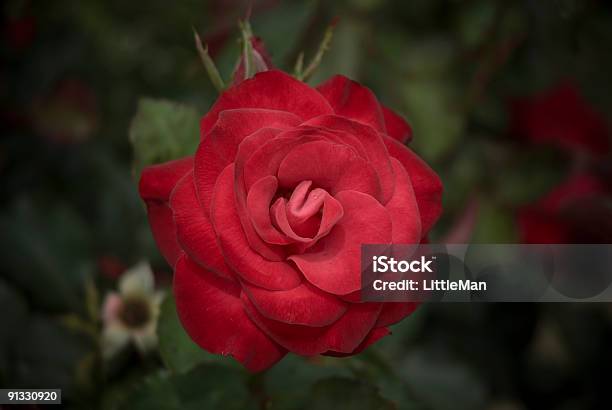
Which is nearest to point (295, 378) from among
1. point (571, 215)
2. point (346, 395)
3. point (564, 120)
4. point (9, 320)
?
point (346, 395)

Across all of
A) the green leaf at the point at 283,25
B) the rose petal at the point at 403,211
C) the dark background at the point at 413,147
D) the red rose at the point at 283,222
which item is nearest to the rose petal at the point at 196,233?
the red rose at the point at 283,222

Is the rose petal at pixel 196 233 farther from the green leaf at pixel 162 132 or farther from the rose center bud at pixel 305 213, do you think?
the green leaf at pixel 162 132

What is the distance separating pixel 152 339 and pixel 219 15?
0.62 metres

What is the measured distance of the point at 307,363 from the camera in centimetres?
63

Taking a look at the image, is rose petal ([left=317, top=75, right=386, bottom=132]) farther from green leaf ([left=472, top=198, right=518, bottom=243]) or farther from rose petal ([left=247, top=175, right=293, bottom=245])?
green leaf ([left=472, top=198, right=518, bottom=243])

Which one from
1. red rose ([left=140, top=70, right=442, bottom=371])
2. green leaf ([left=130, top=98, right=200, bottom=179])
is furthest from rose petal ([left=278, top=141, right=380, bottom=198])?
green leaf ([left=130, top=98, right=200, bottom=179])

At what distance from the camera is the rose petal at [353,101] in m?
0.45

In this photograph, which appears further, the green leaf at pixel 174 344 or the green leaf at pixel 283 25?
the green leaf at pixel 283 25

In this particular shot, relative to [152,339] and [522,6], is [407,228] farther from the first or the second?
[522,6]

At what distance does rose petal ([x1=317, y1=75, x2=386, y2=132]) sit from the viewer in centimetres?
45

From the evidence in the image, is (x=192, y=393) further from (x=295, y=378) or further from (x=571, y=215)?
(x=571, y=215)

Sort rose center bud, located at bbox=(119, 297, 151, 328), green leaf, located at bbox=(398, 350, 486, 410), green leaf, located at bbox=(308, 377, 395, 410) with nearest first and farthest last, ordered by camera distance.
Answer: green leaf, located at bbox=(308, 377, 395, 410) < rose center bud, located at bbox=(119, 297, 151, 328) < green leaf, located at bbox=(398, 350, 486, 410)

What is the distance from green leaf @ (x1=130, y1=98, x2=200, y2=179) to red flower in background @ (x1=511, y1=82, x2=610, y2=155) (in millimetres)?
617

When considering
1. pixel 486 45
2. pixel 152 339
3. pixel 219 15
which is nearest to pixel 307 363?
pixel 152 339
